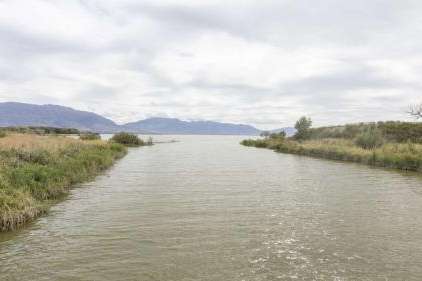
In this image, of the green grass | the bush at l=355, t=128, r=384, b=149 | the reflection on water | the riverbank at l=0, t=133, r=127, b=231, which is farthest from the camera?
the green grass

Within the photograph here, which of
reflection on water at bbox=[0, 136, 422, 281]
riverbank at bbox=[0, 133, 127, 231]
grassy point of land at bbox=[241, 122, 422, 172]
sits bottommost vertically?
reflection on water at bbox=[0, 136, 422, 281]

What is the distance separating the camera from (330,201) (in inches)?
905

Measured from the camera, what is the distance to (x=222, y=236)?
602 inches

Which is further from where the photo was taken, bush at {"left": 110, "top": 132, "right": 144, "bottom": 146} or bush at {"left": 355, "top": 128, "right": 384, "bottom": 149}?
bush at {"left": 110, "top": 132, "right": 144, "bottom": 146}

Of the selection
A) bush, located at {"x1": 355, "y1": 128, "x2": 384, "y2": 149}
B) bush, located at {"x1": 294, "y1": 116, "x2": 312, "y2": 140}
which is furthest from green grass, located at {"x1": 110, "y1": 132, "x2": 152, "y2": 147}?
bush, located at {"x1": 355, "y1": 128, "x2": 384, "y2": 149}

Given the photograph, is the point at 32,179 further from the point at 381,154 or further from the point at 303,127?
the point at 303,127

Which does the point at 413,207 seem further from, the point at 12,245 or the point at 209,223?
the point at 12,245

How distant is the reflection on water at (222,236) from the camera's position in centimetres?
1157

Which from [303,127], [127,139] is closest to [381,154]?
[303,127]

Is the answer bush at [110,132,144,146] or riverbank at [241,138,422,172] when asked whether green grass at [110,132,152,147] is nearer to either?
bush at [110,132,144,146]

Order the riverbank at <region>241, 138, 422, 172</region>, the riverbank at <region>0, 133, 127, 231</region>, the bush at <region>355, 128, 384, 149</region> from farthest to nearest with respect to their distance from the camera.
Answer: the bush at <region>355, 128, 384, 149</region> → the riverbank at <region>241, 138, 422, 172</region> → the riverbank at <region>0, 133, 127, 231</region>

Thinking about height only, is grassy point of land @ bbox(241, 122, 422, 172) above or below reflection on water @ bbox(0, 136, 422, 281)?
above

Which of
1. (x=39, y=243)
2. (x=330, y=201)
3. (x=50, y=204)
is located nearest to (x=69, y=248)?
(x=39, y=243)

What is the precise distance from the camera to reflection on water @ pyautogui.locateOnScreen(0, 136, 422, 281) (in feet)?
38.0
